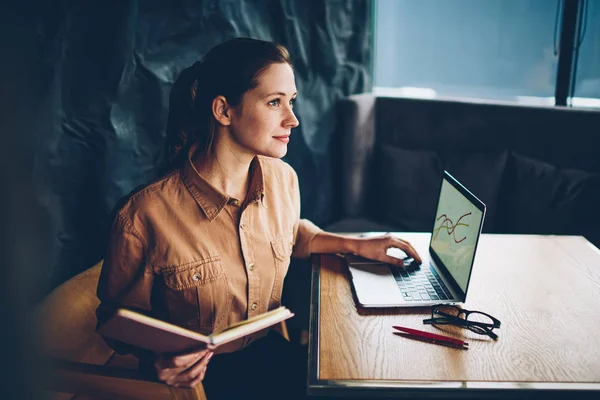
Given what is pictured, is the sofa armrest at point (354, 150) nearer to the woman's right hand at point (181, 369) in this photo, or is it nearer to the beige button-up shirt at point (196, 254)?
the beige button-up shirt at point (196, 254)

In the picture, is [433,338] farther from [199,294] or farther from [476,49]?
[476,49]

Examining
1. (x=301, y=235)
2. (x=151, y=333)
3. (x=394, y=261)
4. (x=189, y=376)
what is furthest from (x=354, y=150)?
(x=151, y=333)

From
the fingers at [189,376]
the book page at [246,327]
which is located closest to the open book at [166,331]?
the book page at [246,327]

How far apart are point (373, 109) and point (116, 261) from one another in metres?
2.10

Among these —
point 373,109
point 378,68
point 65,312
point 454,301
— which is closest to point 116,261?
point 65,312

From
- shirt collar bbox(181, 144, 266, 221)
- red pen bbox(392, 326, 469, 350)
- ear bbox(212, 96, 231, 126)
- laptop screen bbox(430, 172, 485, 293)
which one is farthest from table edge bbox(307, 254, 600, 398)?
ear bbox(212, 96, 231, 126)

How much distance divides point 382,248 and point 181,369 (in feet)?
2.40

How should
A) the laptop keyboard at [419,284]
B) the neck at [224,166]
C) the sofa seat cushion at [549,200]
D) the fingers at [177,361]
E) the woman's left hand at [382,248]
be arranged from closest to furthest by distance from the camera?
the fingers at [177,361], the laptop keyboard at [419,284], the neck at [224,166], the woman's left hand at [382,248], the sofa seat cushion at [549,200]

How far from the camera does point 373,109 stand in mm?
3172

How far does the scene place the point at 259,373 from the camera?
61.0 inches

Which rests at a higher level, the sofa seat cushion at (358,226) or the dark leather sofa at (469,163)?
the dark leather sofa at (469,163)

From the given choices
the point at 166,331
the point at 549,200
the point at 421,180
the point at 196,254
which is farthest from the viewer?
the point at 421,180

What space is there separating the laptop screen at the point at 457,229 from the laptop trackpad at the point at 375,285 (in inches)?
6.8

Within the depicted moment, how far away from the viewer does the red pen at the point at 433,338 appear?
1.25 metres
